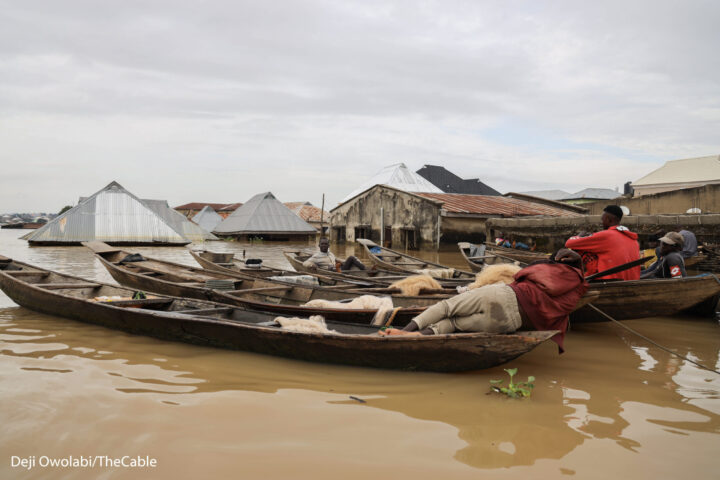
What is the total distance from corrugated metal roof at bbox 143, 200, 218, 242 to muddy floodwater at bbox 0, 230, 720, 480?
2309 centimetres

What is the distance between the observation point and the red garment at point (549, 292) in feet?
13.1

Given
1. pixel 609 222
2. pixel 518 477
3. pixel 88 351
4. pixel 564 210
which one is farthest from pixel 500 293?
pixel 564 210

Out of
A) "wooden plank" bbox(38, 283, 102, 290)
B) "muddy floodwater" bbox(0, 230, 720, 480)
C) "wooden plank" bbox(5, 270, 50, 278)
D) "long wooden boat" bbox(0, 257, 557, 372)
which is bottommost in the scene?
→ "muddy floodwater" bbox(0, 230, 720, 480)

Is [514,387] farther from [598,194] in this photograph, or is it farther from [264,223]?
[598,194]

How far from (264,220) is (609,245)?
81.3 feet

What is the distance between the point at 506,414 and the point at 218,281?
5124mm

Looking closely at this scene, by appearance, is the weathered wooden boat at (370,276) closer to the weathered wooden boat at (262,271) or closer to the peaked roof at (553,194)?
the weathered wooden boat at (262,271)

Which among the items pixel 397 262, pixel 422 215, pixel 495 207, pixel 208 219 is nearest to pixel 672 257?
pixel 397 262

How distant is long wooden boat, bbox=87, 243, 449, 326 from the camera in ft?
17.3

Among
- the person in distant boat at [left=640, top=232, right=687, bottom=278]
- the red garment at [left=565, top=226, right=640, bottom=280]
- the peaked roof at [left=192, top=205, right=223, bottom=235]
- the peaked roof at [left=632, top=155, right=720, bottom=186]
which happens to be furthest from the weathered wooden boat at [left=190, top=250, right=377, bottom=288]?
the peaked roof at [left=632, top=155, right=720, bottom=186]

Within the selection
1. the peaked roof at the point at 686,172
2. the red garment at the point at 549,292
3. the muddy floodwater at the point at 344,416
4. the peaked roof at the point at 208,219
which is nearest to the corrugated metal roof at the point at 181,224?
the peaked roof at the point at 208,219

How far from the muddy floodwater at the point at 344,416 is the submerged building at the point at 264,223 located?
23.3 m

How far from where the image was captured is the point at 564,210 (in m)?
→ 21.4

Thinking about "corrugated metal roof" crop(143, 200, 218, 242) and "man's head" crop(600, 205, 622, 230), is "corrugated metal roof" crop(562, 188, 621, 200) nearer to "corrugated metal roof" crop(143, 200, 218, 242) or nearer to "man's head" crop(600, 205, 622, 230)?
"corrugated metal roof" crop(143, 200, 218, 242)
